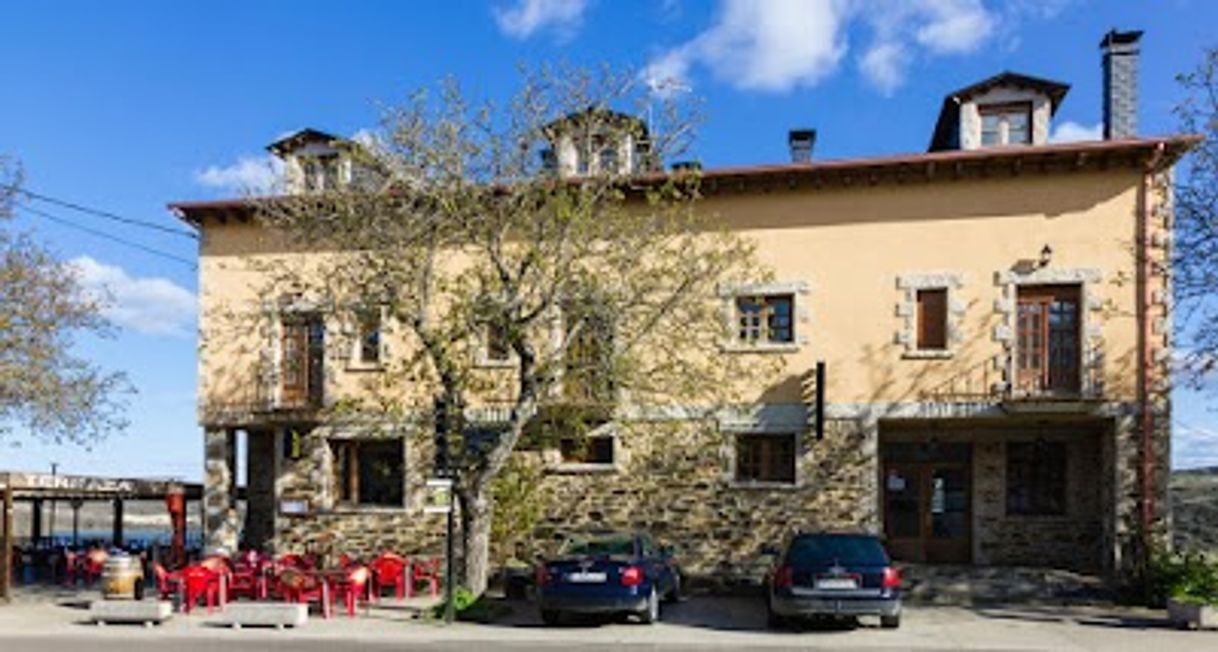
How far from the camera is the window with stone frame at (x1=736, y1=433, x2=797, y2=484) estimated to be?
18.5 m

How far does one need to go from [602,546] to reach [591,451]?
5341mm

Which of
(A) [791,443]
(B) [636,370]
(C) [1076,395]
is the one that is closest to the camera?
(B) [636,370]

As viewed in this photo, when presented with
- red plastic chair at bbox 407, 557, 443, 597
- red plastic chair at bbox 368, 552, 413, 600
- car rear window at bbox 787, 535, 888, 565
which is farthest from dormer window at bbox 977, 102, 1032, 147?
red plastic chair at bbox 368, 552, 413, 600

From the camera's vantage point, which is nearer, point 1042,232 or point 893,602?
point 893,602

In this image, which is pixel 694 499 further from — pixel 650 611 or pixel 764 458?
pixel 650 611

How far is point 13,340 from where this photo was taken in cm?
1772

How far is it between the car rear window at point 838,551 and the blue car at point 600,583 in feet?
6.80

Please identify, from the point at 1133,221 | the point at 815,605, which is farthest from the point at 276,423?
the point at 1133,221

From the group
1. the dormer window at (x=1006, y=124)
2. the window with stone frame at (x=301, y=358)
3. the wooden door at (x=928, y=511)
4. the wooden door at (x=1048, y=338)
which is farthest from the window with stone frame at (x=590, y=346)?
the dormer window at (x=1006, y=124)

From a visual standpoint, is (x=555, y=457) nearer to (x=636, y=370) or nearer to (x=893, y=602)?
(x=636, y=370)

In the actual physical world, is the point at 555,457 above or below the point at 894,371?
below

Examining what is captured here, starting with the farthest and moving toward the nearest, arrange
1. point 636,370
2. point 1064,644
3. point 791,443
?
point 791,443 → point 636,370 → point 1064,644

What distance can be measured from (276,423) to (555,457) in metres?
6.00

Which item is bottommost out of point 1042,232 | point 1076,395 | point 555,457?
point 555,457
